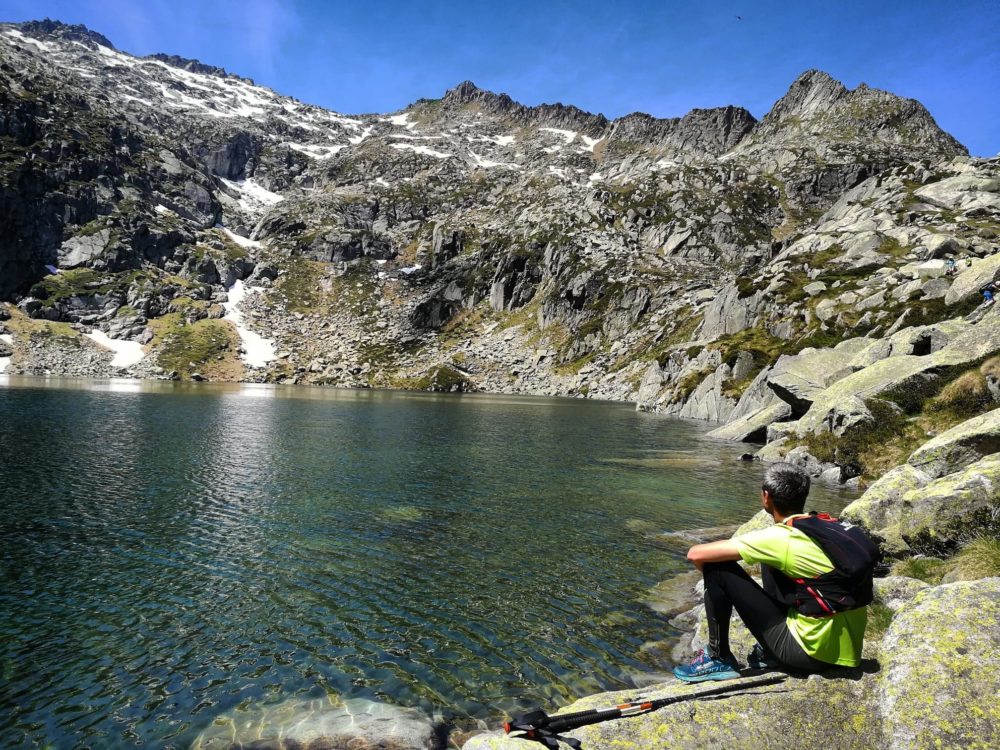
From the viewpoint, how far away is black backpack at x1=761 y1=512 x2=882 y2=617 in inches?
263

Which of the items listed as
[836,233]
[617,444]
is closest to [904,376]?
[617,444]

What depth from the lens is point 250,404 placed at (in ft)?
296

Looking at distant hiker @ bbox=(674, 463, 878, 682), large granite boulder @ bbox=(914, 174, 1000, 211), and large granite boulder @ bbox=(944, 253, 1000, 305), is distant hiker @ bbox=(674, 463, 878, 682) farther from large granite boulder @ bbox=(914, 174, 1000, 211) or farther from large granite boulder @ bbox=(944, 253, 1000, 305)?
large granite boulder @ bbox=(914, 174, 1000, 211)

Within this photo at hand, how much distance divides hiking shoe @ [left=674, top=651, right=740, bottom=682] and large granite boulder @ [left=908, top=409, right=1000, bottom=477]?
51.4ft

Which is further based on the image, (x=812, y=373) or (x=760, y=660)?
(x=812, y=373)

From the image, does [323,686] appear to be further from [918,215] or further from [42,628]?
[918,215]

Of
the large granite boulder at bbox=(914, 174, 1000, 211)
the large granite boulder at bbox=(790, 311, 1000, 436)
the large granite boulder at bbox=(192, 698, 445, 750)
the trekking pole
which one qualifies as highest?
the large granite boulder at bbox=(914, 174, 1000, 211)

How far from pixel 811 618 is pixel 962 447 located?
54.6ft

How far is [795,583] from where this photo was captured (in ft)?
23.7

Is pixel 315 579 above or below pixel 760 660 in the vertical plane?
below

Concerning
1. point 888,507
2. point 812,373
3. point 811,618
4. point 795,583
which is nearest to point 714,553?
point 795,583

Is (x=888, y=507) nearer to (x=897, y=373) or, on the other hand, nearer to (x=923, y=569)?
(x=923, y=569)

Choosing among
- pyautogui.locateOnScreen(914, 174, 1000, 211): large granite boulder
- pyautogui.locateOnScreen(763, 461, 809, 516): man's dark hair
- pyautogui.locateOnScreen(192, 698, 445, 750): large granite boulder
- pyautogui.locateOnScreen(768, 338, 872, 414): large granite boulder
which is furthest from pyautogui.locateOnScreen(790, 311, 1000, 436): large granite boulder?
pyautogui.locateOnScreen(914, 174, 1000, 211): large granite boulder

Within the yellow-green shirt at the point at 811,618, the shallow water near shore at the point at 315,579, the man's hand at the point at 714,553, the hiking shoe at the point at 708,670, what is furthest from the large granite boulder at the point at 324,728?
the yellow-green shirt at the point at 811,618
